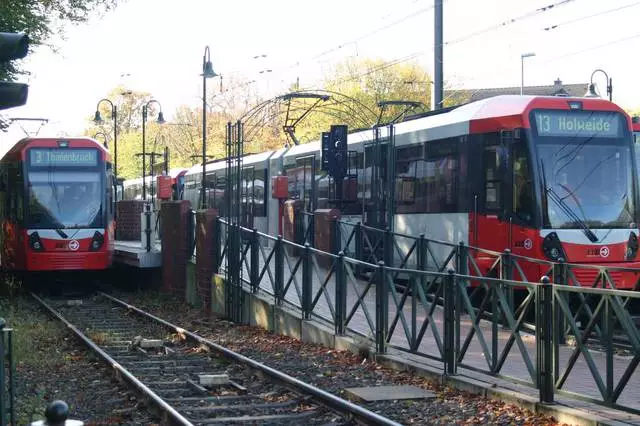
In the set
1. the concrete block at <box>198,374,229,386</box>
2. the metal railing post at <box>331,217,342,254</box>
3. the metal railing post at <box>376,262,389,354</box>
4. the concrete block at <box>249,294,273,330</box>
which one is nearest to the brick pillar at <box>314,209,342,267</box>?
the metal railing post at <box>331,217,342,254</box>

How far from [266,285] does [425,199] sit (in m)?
3.89

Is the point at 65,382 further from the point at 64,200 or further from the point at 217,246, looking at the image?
the point at 64,200

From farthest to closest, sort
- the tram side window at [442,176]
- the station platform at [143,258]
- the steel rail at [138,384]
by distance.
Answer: the station platform at [143,258] → the tram side window at [442,176] → the steel rail at [138,384]

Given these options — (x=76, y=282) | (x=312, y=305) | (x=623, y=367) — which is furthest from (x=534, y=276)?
(x=76, y=282)

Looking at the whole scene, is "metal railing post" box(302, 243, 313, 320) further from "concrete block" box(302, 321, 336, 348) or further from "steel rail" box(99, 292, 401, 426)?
"steel rail" box(99, 292, 401, 426)

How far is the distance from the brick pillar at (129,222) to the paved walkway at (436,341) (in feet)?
68.9

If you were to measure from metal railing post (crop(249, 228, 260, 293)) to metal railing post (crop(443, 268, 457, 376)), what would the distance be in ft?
23.3

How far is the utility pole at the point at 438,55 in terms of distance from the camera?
2334 centimetres

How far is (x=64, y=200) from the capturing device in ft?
76.7

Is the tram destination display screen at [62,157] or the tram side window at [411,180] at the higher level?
the tram destination display screen at [62,157]

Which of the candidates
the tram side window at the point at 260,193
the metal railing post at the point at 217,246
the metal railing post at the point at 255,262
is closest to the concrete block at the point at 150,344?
the metal railing post at the point at 255,262

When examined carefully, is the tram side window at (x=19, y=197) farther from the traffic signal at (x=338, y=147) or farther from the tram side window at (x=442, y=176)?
the tram side window at (x=442, y=176)

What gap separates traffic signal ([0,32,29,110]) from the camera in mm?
6355

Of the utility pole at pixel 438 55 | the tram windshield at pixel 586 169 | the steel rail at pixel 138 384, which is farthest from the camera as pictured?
the utility pole at pixel 438 55
